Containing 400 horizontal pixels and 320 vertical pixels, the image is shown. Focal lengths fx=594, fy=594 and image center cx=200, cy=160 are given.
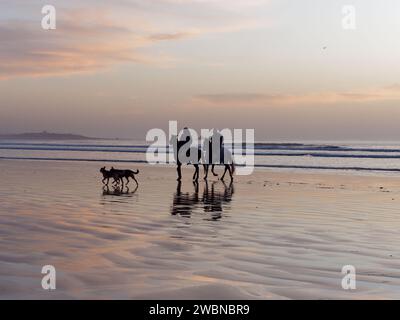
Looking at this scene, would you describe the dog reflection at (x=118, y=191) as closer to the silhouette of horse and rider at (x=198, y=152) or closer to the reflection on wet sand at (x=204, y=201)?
the reflection on wet sand at (x=204, y=201)

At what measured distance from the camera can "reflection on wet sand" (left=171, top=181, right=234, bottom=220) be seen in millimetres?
14272

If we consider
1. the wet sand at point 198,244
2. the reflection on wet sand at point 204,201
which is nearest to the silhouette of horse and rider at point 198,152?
the reflection on wet sand at point 204,201

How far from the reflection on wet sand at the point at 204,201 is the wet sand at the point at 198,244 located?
0.05 m

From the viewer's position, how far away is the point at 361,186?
22.5m

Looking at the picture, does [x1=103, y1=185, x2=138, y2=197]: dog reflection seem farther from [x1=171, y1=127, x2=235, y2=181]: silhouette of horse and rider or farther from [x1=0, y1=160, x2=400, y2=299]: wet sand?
[x1=171, y1=127, x2=235, y2=181]: silhouette of horse and rider

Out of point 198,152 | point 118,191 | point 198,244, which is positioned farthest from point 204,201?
point 198,152

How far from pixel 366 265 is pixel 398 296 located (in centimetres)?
164

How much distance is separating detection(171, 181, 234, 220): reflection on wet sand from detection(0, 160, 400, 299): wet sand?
0.05 metres

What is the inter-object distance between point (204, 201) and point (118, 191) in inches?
168

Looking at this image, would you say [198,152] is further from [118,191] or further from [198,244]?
[198,244]

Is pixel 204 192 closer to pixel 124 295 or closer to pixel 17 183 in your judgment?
pixel 17 183

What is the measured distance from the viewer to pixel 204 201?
1695cm

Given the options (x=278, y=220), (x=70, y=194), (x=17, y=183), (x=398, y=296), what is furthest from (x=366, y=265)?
(x=17, y=183)

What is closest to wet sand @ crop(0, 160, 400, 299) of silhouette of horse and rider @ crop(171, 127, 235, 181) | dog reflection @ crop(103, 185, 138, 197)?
dog reflection @ crop(103, 185, 138, 197)
